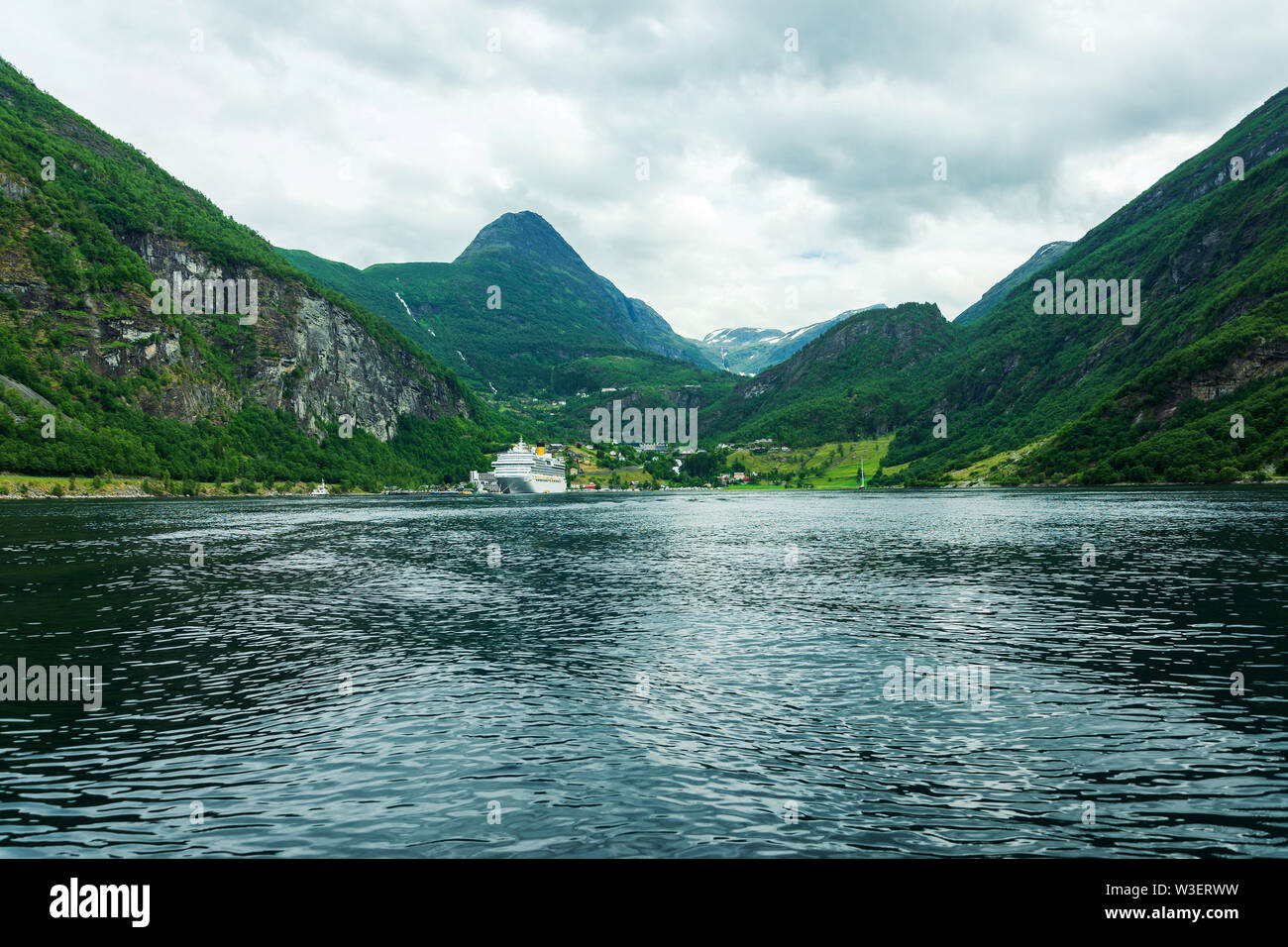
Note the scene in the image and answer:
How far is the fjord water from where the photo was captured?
51.5ft

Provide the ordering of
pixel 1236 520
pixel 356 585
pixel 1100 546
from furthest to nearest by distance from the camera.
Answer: pixel 1236 520 → pixel 1100 546 → pixel 356 585

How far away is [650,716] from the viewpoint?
23906mm

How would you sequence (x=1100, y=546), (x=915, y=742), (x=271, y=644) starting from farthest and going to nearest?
1. (x=1100, y=546)
2. (x=271, y=644)
3. (x=915, y=742)

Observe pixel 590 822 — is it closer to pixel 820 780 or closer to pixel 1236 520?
pixel 820 780

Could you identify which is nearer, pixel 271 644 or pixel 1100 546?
pixel 271 644

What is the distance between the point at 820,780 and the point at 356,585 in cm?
4432

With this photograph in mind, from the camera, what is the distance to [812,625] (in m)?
38.8

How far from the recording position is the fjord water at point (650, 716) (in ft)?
51.5
